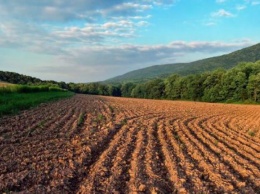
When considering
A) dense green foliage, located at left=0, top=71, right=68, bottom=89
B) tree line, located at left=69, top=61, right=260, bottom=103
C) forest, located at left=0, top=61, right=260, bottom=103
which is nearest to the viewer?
tree line, located at left=69, top=61, right=260, bottom=103

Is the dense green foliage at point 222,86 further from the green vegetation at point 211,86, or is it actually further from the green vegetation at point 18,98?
the green vegetation at point 18,98

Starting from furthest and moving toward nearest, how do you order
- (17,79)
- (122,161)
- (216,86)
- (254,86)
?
(17,79) < (216,86) < (254,86) < (122,161)

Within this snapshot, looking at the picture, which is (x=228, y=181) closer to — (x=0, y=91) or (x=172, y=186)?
(x=172, y=186)

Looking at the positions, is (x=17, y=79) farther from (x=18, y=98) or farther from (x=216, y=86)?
(x=18, y=98)

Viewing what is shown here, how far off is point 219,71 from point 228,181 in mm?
69866

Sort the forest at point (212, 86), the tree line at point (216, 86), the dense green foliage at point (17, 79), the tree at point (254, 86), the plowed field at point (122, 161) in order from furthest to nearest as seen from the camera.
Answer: the dense green foliage at point (17, 79) < the forest at point (212, 86) < the tree line at point (216, 86) < the tree at point (254, 86) < the plowed field at point (122, 161)

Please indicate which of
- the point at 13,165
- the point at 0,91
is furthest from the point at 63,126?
the point at 0,91

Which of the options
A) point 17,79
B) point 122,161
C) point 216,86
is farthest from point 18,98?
point 17,79

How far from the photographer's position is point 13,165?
8555mm

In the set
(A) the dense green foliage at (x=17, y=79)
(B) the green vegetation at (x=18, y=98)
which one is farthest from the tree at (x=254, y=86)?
(A) the dense green foliage at (x=17, y=79)

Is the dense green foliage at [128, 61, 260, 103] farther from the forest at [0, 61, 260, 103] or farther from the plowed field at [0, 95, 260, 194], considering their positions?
the plowed field at [0, 95, 260, 194]

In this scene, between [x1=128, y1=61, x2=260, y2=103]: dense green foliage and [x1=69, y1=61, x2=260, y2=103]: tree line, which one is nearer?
[x1=128, y1=61, x2=260, y2=103]: dense green foliage

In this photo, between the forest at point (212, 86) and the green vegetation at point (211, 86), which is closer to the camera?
the green vegetation at point (211, 86)

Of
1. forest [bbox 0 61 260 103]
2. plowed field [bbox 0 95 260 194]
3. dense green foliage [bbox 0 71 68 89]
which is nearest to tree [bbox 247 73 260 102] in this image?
forest [bbox 0 61 260 103]
